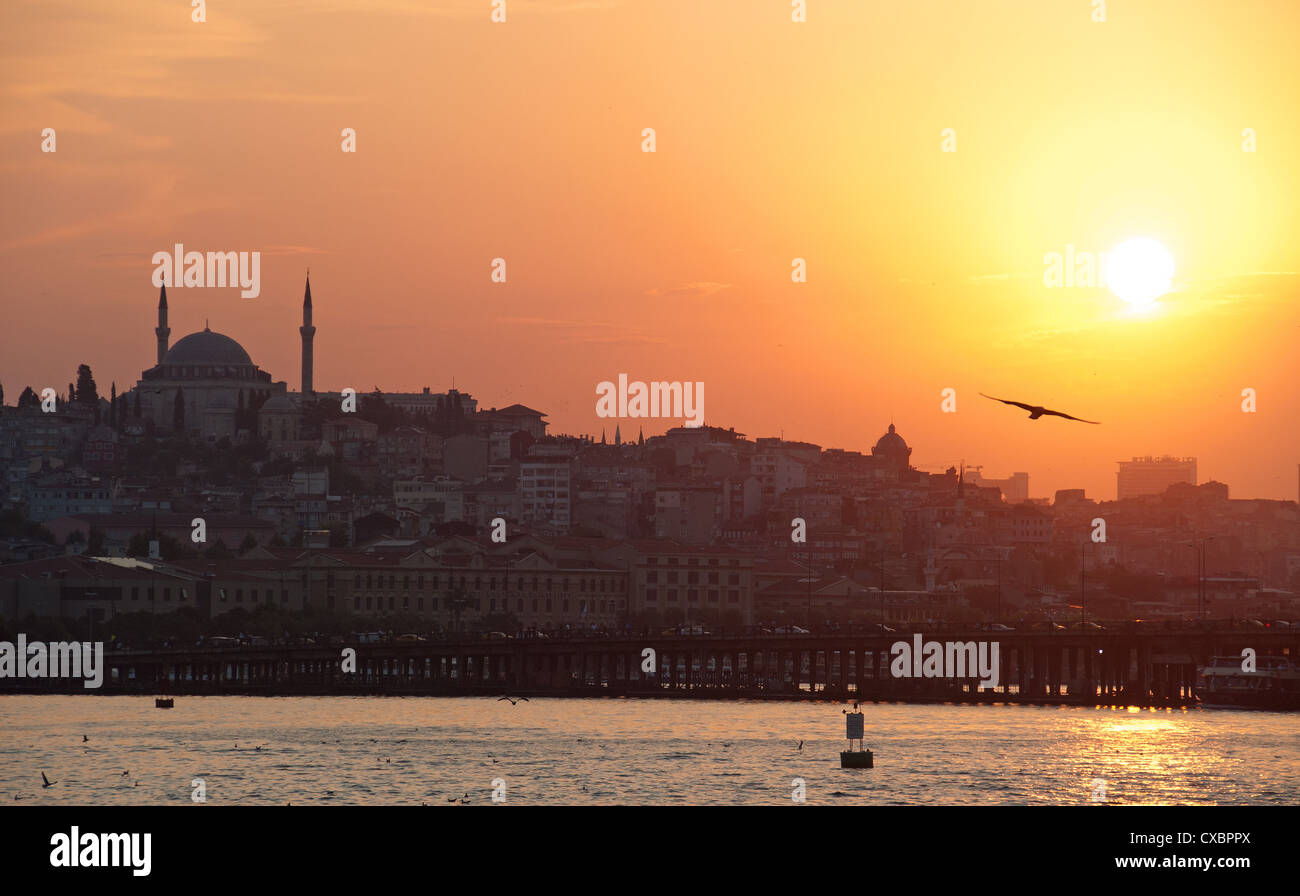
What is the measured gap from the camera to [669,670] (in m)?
98.9

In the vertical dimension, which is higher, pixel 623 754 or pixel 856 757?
pixel 856 757

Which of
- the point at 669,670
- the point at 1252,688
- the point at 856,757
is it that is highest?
the point at 669,670

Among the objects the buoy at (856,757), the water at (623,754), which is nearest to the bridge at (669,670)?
the water at (623,754)

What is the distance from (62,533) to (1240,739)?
358 ft

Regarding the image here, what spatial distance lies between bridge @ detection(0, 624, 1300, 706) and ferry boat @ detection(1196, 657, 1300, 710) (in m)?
1.06

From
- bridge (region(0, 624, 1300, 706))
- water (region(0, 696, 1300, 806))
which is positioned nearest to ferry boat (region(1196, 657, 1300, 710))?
bridge (region(0, 624, 1300, 706))

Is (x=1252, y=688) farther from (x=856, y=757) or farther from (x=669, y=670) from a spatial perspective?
(x=856, y=757)

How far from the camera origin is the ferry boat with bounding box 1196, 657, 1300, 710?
3296 inches

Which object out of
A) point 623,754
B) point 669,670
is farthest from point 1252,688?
point 623,754

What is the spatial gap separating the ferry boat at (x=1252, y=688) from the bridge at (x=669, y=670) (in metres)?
1.06

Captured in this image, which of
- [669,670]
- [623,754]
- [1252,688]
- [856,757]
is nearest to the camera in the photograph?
[856,757]

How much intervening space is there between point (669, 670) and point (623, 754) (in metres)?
41.9
